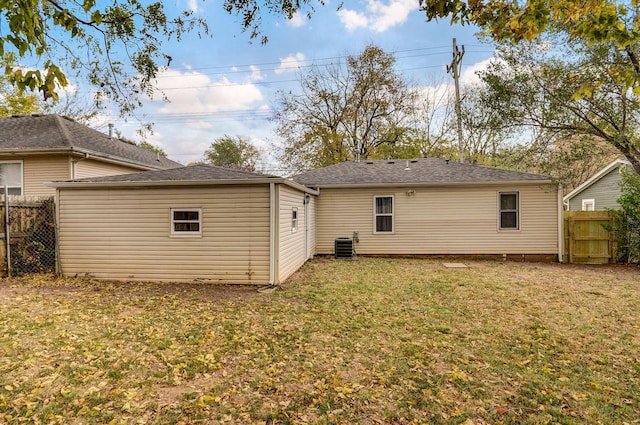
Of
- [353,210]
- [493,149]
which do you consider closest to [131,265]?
[353,210]

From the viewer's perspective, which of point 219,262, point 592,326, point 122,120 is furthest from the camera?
point 219,262

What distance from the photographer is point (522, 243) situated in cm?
1102

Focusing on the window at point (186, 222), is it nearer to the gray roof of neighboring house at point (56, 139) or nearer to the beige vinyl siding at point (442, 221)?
the gray roof of neighboring house at point (56, 139)

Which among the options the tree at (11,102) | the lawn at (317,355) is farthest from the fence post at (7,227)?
the tree at (11,102)

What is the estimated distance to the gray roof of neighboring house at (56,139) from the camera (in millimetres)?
9938

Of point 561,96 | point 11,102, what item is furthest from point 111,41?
point 11,102

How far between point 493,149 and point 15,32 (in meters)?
24.5

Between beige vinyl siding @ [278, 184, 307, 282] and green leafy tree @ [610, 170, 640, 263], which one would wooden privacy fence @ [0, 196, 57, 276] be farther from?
green leafy tree @ [610, 170, 640, 263]

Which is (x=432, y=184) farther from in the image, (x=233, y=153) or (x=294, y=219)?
(x=233, y=153)

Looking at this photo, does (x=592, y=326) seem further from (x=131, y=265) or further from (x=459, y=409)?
(x=131, y=265)

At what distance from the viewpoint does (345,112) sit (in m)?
23.3

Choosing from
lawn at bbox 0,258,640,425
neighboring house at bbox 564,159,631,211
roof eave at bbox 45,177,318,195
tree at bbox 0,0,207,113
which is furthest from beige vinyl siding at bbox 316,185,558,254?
tree at bbox 0,0,207,113

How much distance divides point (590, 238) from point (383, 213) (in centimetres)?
660

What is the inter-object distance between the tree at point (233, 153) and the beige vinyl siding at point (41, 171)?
24.1m
